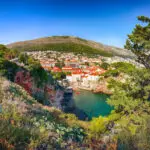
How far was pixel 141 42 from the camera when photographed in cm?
1329

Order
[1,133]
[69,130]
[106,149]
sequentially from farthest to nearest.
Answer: [69,130] < [106,149] < [1,133]

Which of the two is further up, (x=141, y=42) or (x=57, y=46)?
(x=57, y=46)

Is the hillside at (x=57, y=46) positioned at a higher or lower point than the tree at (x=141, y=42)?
higher

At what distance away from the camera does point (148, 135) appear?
598 cm

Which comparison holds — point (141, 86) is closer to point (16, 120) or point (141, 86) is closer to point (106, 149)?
point (106, 149)

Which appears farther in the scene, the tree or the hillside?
A: the hillside

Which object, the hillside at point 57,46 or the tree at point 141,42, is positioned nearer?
the tree at point 141,42

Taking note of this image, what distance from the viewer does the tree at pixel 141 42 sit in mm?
13227

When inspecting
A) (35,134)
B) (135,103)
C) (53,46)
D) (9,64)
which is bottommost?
(135,103)

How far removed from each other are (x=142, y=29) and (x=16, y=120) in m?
11.6

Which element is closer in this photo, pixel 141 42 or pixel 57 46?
pixel 141 42

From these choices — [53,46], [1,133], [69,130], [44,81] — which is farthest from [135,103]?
[53,46]

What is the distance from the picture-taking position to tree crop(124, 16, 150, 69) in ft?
43.4

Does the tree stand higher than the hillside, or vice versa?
the hillside
